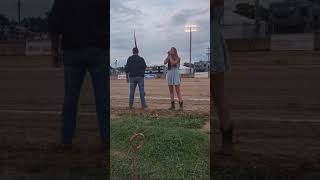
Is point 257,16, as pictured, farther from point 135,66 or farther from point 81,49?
point 135,66

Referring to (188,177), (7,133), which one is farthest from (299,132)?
(7,133)

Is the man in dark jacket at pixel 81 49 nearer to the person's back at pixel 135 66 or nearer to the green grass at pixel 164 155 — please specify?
the green grass at pixel 164 155

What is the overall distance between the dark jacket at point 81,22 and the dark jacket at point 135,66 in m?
5.88

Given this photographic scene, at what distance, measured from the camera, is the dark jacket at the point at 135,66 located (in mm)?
8672

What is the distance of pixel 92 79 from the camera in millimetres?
2723

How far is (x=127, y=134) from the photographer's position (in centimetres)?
471

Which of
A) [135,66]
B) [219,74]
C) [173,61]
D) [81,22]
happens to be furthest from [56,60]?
[173,61]

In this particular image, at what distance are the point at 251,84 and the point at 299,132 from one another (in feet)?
1.39

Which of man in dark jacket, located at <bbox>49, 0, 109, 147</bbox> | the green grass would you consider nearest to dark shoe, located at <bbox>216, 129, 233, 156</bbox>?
the green grass

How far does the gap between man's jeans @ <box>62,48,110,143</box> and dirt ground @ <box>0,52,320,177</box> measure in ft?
0.15

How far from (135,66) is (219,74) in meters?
6.27

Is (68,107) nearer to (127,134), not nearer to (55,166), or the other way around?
(55,166)

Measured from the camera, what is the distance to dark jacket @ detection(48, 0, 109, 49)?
2.56m

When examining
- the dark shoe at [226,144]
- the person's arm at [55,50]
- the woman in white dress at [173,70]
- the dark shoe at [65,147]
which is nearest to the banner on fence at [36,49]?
the person's arm at [55,50]
